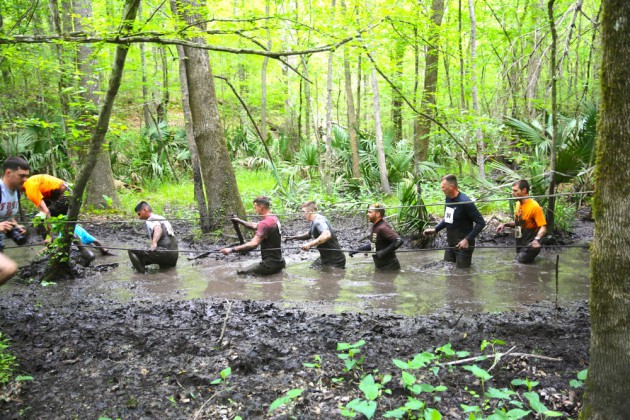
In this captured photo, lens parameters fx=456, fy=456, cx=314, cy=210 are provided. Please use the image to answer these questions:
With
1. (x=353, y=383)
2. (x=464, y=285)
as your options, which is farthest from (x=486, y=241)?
(x=353, y=383)

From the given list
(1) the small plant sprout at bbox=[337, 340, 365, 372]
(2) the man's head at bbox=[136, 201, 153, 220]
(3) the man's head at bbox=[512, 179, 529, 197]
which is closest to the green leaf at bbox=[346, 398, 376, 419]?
(1) the small plant sprout at bbox=[337, 340, 365, 372]

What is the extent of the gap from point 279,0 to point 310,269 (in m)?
4.32

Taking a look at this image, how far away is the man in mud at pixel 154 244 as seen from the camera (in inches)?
304

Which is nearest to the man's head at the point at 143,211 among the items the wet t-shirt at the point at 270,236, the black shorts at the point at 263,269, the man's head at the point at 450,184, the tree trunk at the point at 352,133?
the black shorts at the point at 263,269

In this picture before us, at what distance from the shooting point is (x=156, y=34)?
430 cm

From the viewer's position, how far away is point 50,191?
7.49 meters

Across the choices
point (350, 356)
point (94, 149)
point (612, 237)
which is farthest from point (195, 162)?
point (612, 237)

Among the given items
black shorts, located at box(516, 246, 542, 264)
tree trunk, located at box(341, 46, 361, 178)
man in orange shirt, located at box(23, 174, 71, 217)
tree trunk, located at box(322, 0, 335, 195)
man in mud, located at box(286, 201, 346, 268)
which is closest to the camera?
man in orange shirt, located at box(23, 174, 71, 217)

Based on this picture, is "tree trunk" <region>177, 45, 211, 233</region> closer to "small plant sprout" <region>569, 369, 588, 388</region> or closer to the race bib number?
the race bib number

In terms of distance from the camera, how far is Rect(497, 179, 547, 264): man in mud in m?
7.38

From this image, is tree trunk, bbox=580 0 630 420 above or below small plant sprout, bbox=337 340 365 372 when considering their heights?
above

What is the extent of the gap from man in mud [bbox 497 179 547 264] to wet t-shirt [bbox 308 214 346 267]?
3049mm

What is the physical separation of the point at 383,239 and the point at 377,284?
89cm

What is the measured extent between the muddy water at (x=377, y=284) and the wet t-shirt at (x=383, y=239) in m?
0.23
